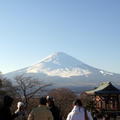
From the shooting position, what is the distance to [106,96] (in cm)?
3494

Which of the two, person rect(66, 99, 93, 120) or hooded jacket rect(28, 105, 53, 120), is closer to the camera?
hooded jacket rect(28, 105, 53, 120)

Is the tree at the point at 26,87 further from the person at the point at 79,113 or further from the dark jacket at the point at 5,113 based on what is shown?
the dark jacket at the point at 5,113

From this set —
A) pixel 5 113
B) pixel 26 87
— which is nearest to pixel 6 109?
pixel 5 113

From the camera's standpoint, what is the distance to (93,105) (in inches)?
1352

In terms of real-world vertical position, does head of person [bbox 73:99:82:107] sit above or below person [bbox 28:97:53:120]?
below

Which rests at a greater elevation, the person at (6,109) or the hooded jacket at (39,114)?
the person at (6,109)

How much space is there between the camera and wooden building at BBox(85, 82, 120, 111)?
33.8 m

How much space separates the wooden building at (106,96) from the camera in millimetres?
33812

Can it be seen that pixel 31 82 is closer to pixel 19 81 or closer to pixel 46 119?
pixel 19 81

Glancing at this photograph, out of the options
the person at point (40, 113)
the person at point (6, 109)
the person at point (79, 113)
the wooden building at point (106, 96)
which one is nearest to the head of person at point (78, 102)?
the person at point (79, 113)

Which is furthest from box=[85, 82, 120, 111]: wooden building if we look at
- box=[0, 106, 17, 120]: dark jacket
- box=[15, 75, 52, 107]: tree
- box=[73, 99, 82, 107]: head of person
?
box=[0, 106, 17, 120]: dark jacket

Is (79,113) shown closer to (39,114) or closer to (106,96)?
(39,114)

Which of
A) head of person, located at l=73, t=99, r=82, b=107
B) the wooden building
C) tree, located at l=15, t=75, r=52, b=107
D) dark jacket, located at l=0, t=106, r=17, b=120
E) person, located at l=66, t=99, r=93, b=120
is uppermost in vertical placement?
dark jacket, located at l=0, t=106, r=17, b=120

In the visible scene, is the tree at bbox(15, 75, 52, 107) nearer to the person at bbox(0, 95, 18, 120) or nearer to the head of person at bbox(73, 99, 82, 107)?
the head of person at bbox(73, 99, 82, 107)
